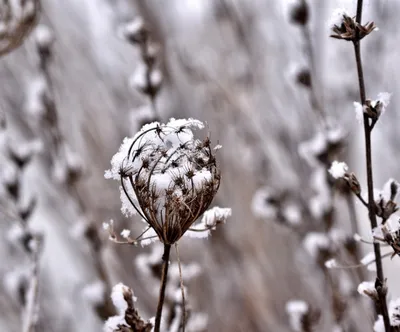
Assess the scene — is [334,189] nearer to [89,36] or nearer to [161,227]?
Result: [161,227]

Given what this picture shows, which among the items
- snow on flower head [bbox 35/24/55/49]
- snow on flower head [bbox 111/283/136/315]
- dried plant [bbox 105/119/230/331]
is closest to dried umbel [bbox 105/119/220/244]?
dried plant [bbox 105/119/230/331]

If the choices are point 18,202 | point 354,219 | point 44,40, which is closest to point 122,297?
point 354,219

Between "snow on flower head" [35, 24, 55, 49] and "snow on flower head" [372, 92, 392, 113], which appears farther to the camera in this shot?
"snow on flower head" [35, 24, 55, 49]

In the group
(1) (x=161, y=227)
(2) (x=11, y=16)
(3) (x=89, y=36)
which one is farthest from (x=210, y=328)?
(1) (x=161, y=227)

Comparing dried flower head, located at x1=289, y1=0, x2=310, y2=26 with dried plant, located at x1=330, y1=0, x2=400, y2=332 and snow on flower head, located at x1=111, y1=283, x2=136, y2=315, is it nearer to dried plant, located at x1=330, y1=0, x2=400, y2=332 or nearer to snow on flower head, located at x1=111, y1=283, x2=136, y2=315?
dried plant, located at x1=330, y1=0, x2=400, y2=332

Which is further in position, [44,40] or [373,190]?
[44,40]

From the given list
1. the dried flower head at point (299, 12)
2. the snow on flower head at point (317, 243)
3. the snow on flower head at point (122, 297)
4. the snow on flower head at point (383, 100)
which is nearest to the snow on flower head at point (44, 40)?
the dried flower head at point (299, 12)

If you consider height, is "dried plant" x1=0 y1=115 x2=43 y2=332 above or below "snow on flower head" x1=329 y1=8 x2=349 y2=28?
above

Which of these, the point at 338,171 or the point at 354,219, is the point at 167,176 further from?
the point at 354,219

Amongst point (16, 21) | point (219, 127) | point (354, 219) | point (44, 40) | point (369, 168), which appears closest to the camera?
point (369, 168)

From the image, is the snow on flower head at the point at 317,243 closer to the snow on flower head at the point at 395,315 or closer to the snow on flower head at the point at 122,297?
the snow on flower head at the point at 395,315
